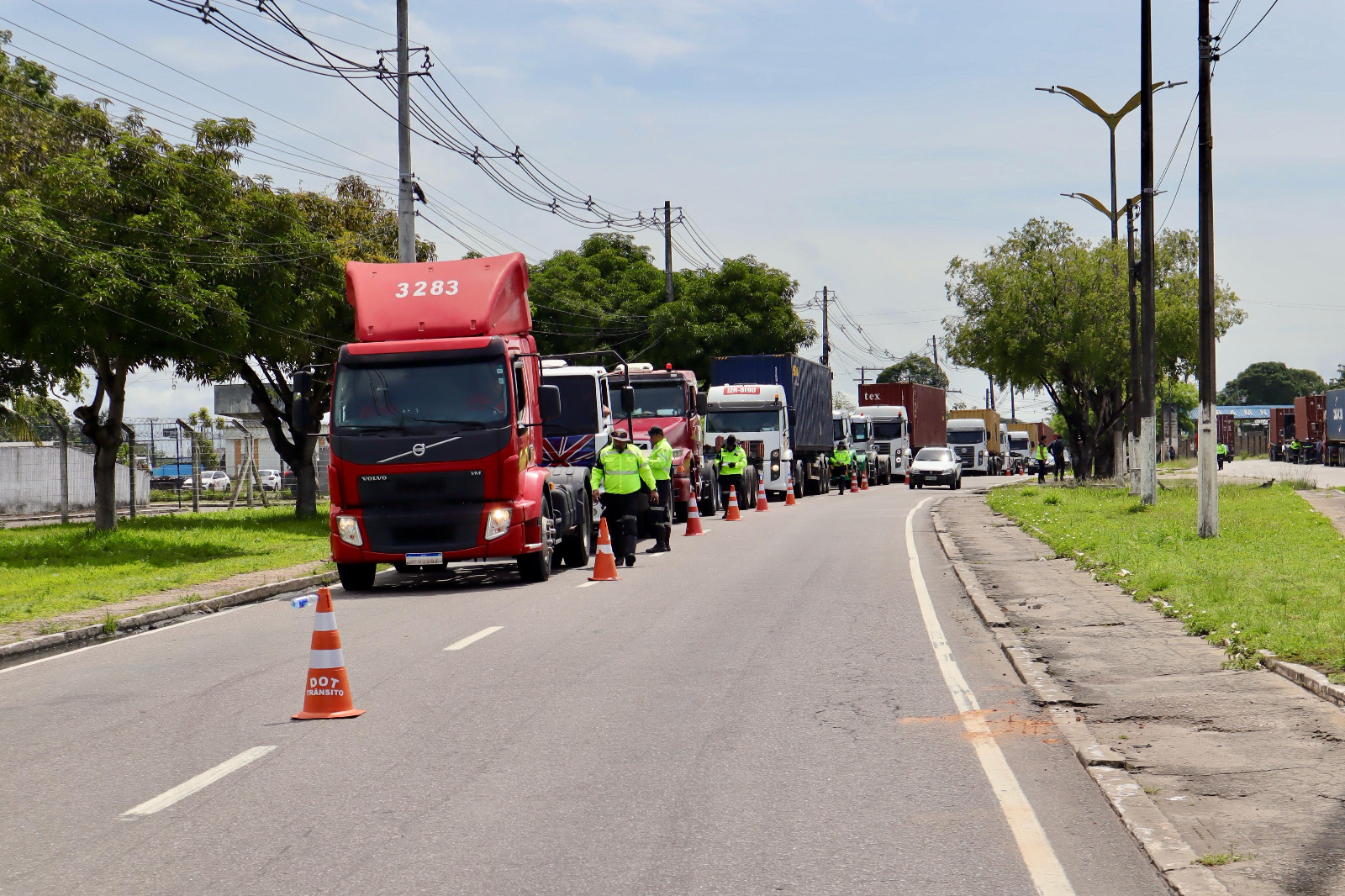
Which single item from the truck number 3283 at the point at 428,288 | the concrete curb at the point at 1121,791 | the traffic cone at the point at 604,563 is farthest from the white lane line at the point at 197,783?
the truck number 3283 at the point at 428,288

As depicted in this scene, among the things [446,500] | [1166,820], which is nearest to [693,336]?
[446,500]

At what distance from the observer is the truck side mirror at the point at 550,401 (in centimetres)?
1652

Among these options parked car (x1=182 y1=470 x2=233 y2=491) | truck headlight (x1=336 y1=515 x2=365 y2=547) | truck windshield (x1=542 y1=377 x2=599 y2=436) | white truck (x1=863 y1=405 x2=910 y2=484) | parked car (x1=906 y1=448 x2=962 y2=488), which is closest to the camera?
truck headlight (x1=336 y1=515 x2=365 y2=547)

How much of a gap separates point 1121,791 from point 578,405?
1648cm

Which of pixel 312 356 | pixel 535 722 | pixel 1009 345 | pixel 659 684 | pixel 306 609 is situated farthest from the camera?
pixel 1009 345

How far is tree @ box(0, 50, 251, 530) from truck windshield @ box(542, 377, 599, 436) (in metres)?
5.85

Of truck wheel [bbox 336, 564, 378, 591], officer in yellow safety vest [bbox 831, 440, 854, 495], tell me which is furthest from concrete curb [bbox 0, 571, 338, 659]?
officer in yellow safety vest [bbox 831, 440, 854, 495]

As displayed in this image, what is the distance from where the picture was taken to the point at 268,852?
213 inches

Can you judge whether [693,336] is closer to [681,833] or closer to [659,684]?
[659,684]

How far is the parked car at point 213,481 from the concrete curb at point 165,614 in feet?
89.5

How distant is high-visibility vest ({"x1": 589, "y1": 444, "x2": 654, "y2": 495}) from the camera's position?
18.2m

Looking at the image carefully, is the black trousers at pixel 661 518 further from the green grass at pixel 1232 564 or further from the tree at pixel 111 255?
the tree at pixel 111 255

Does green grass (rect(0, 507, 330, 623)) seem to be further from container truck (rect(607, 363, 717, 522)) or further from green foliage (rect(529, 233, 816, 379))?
green foliage (rect(529, 233, 816, 379))

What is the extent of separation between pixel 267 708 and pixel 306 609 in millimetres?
6530
